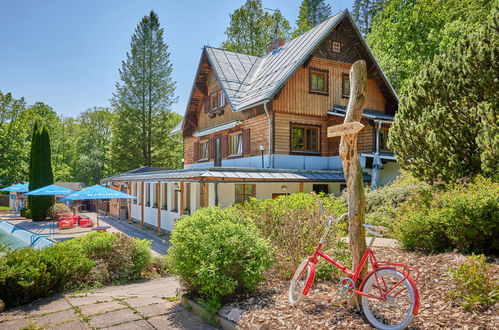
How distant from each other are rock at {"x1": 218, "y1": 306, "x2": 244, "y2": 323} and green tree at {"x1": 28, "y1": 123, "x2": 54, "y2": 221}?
81.6 ft

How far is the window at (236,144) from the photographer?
20805 mm

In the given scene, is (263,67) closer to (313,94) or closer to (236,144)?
(313,94)

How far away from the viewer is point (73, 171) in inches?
2101

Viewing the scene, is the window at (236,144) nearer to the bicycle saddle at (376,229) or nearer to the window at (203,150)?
the window at (203,150)

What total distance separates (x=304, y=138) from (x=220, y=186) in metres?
5.43

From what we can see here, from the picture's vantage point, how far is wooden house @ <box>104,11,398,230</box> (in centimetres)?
1730

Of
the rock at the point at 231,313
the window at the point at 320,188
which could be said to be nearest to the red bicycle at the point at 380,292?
the rock at the point at 231,313

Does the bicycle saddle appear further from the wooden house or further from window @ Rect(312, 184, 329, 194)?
window @ Rect(312, 184, 329, 194)

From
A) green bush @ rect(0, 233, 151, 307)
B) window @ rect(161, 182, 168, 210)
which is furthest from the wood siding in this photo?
green bush @ rect(0, 233, 151, 307)

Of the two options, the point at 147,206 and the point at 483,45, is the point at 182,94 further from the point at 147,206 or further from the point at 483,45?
the point at 483,45

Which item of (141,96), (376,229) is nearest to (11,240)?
(376,229)

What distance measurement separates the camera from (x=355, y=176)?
480cm

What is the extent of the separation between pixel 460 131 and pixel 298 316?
6629 millimetres

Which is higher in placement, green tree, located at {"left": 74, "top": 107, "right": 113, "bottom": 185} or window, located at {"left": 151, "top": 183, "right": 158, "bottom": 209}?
green tree, located at {"left": 74, "top": 107, "right": 113, "bottom": 185}
